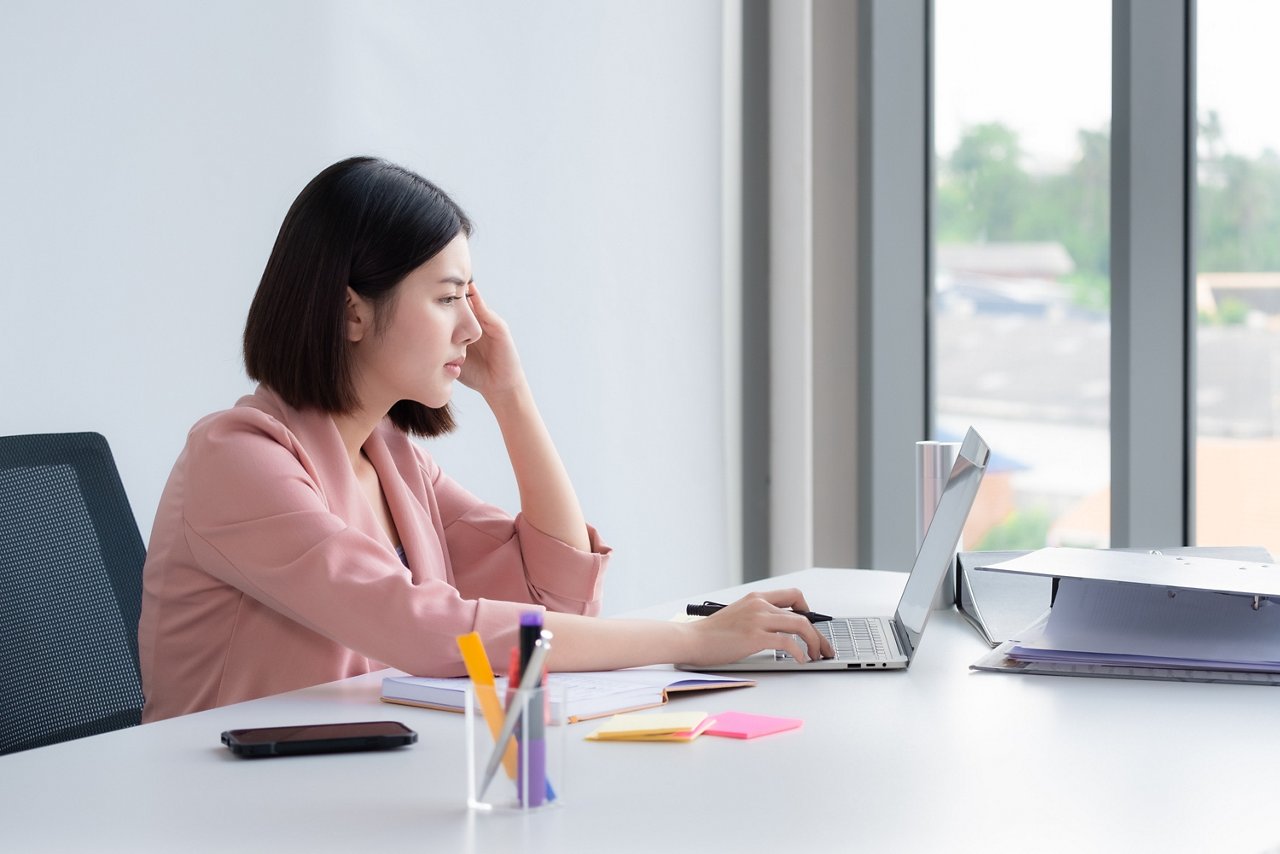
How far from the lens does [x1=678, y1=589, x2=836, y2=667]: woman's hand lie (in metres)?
1.26

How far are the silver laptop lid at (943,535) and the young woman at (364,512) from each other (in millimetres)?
114

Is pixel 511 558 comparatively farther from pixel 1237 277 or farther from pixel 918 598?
pixel 1237 277

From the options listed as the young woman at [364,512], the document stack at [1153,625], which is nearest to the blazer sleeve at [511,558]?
the young woman at [364,512]

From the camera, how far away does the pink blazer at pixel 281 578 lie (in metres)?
1.20

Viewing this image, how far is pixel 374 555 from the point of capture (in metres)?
1.23

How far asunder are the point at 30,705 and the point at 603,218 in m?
1.80

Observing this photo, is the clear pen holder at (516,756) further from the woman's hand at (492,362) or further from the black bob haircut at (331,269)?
the woman's hand at (492,362)

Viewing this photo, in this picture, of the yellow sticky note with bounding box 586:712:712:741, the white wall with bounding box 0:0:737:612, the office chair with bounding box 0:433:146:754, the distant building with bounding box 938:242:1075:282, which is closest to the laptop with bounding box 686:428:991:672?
the yellow sticky note with bounding box 586:712:712:741

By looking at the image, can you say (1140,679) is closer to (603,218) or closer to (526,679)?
(526,679)

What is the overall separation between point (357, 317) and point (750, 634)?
57 cm

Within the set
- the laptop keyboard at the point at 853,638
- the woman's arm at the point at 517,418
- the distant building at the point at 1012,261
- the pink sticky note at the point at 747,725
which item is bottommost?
the laptop keyboard at the point at 853,638

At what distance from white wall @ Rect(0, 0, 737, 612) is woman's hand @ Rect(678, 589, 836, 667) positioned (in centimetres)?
106

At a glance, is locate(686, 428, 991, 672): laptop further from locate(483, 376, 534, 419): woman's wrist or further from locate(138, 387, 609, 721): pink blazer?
locate(483, 376, 534, 419): woman's wrist

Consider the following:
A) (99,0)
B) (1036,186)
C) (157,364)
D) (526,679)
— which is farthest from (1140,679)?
(1036,186)
